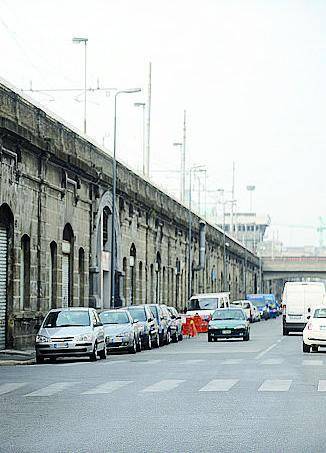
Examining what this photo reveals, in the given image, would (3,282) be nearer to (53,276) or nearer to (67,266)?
(53,276)

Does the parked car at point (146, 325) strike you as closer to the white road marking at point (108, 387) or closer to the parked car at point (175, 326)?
the parked car at point (175, 326)

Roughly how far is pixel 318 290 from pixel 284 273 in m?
96.9

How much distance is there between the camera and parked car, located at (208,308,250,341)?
52.1 metres

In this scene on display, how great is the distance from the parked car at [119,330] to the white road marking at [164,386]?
15.2m

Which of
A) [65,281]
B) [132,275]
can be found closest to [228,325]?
[65,281]

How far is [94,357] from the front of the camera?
117 ft

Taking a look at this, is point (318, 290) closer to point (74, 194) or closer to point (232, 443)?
point (74, 194)

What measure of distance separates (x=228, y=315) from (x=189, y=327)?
377 inches

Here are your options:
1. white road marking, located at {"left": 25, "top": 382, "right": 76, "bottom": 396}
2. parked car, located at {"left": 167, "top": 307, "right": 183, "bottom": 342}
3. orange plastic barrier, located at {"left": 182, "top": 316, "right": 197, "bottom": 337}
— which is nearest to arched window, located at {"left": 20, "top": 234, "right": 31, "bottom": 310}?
parked car, located at {"left": 167, "top": 307, "right": 183, "bottom": 342}

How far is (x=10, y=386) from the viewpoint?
2422 centimetres

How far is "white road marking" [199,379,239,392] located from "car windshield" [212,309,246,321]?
27.6 meters

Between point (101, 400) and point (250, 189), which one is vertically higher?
point (250, 189)

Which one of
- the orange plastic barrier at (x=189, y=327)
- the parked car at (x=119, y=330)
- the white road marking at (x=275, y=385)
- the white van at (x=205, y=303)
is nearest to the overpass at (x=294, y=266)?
the white van at (x=205, y=303)

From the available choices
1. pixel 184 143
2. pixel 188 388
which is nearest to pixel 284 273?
pixel 184 143
